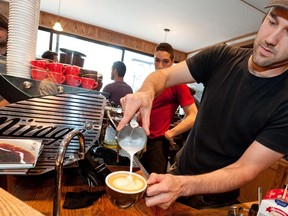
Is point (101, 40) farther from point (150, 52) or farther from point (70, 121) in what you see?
point (70, 121)

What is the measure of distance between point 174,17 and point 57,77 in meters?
3.31

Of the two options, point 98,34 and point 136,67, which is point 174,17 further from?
point 136,67

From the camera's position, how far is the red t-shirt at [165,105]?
6.50 feet

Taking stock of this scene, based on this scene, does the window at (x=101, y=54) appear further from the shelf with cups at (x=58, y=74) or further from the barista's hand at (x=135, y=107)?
the barista's hand at (x=135, y=107)

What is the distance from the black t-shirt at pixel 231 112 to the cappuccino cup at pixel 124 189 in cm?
58

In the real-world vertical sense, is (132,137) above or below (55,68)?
below

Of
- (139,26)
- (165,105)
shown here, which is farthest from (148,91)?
(139,26)

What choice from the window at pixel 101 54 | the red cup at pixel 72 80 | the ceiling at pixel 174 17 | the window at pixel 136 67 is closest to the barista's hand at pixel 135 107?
the red cup at pixel 72 80

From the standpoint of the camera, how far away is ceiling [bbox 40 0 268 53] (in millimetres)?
3166

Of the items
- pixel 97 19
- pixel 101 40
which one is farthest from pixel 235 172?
pixel 101 40

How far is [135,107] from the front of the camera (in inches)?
30.5

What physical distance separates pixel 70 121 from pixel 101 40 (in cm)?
492

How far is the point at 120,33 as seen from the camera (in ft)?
17.7

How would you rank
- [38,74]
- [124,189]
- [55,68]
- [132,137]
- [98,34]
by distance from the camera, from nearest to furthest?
[124,189]
[132,137]
[38,74]
[55,68]
[98,34]
